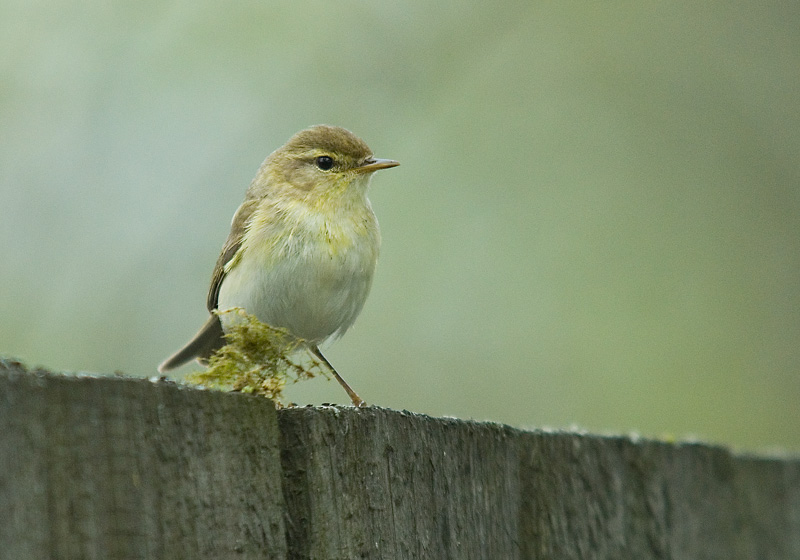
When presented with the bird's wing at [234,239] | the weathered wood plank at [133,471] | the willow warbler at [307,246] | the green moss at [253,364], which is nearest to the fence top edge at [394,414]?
the weathered wood plank at [133,471]

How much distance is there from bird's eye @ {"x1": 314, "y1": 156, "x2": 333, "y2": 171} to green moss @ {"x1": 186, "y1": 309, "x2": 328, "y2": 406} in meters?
2.18

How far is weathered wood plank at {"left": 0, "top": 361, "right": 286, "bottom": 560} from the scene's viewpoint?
1.32 metres

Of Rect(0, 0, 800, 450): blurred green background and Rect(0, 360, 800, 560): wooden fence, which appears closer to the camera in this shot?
Rect(0, 360, 800, 560): wooden fence

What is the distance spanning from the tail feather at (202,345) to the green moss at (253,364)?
2.21m

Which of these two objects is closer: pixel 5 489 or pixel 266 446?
pixel 5 489

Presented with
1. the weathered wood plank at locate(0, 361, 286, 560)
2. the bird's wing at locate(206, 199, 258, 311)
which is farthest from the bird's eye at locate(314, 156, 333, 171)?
the weathered wood plank at locate(0, 361, 286, 560)

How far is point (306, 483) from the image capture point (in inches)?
71.7

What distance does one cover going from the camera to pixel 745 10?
8.05 metres

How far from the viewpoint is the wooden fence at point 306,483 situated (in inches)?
53.4

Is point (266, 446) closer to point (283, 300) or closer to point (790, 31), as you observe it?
point (283, 300)

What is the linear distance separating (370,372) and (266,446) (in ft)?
19.7

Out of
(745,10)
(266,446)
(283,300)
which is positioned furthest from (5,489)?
(745,10)

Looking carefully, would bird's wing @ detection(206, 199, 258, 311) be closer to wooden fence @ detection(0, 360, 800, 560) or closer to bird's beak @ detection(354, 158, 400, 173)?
bird's beak @ detection(354, 158, 400, 173)

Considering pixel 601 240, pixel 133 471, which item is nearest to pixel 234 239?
pixel 133 471
